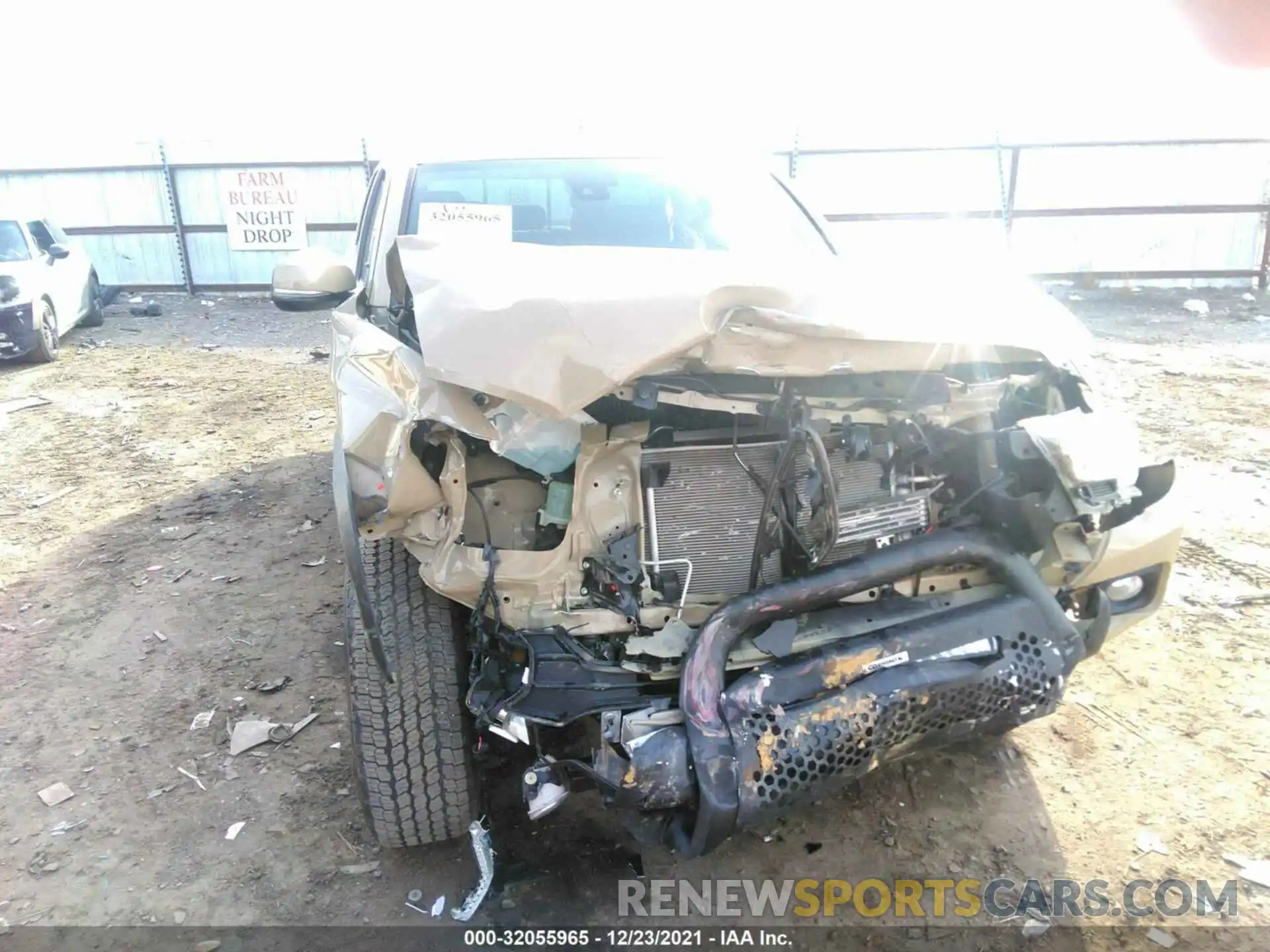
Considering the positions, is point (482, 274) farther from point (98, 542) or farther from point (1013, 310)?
point (98, 542)

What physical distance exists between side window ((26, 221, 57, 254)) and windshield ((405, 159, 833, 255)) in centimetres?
828

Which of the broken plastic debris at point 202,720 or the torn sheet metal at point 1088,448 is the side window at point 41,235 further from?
the torn sheet metal at point 1088,448

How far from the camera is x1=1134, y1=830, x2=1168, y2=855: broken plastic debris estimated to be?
2.34 metres

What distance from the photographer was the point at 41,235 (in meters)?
9.55

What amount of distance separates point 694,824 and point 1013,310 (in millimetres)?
1575

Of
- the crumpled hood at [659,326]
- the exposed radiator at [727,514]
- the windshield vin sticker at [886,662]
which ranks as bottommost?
the windshield vin sticker at [886,662]

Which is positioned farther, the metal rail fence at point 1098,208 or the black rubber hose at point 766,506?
the metal rail fence at point 1098,208

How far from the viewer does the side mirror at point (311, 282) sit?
337cm

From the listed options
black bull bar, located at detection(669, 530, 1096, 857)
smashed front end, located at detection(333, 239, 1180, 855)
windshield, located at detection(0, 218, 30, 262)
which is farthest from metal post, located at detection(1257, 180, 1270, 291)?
windshield, located at detection(0, 218, 30, 262)

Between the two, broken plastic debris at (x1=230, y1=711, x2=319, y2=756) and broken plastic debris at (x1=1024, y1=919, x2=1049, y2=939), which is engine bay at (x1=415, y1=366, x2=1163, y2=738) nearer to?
broken plastic debris at (x1=1024, y1=919, x2=1049, y2=939)

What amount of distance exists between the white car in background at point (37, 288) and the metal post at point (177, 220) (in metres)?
2.20

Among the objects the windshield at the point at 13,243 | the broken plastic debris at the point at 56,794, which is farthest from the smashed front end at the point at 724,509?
the windshield at the point at 13,243

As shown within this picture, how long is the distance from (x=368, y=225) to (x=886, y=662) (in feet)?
9.83

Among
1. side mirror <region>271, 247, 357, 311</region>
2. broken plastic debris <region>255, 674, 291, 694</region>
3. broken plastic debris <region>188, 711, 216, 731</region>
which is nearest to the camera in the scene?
broken plastic debris <region>188, 711, 216, 731</region>
